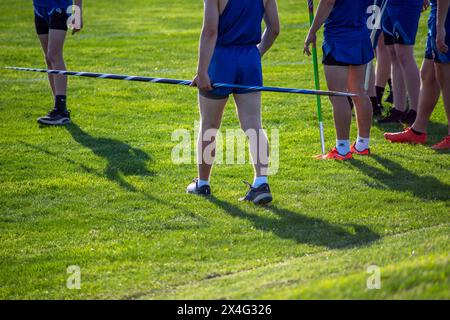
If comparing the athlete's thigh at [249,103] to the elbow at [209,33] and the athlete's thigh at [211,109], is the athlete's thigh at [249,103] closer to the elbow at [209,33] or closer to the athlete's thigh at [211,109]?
the athlete's thigh at [211,109]

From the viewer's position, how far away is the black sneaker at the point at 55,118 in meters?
10.2

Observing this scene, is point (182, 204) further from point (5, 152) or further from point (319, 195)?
point (5, 152)

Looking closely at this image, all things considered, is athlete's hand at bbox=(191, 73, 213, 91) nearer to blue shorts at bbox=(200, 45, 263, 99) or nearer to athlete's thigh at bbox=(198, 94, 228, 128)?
blue shorts at bbox=(200, 45, 263, 99)

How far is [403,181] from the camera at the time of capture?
25.5ft

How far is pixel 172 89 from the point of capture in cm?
1213

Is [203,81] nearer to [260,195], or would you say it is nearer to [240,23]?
[240,23]

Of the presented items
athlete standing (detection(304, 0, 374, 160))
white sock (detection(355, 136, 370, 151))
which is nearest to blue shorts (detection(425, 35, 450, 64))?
athlete standing (detection(304, 0, 374, 160))

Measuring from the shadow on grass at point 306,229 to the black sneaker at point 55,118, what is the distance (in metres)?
3.73

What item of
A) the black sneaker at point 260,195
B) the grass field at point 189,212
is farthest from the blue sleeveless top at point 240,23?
the grass field at point 189,212

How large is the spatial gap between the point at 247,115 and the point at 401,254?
2059 mm

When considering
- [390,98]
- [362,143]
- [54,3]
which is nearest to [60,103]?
[54,3]

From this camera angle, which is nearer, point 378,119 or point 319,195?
point 319,195

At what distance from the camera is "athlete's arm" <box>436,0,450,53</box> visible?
8219mm
